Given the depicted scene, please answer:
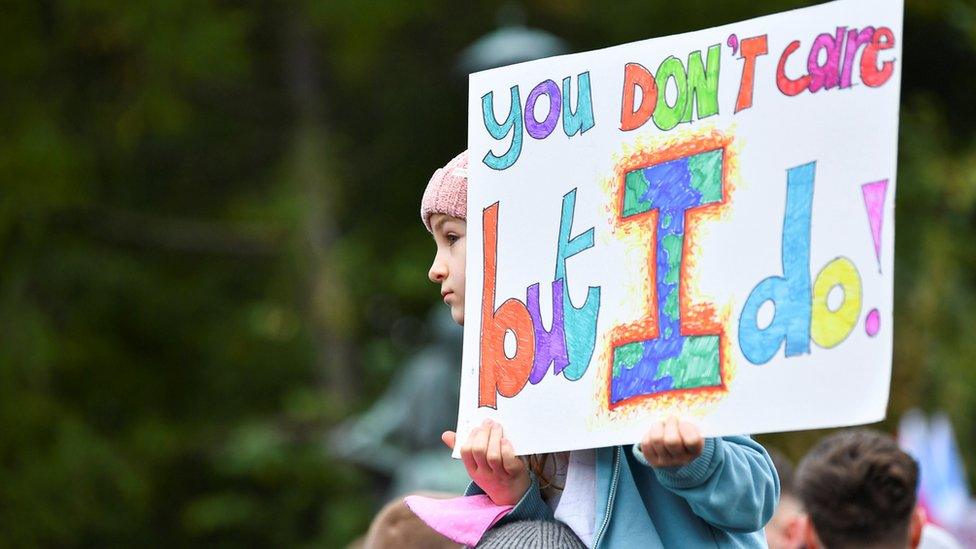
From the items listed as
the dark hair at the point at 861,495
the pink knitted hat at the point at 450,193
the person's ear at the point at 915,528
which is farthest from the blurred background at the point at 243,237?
the pink knitted hat at the point at 450,193

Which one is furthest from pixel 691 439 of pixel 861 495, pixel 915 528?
pixel 915 528

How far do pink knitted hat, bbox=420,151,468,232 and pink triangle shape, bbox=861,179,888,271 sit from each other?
26.7 inches

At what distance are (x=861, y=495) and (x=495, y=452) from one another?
3.35 ft

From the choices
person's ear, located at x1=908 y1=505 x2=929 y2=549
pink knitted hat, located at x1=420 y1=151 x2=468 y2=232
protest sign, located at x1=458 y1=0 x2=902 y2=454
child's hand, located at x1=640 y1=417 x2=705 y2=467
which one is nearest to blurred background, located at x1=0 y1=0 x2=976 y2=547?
person's ear, located at x1=908 y1=505 x2=929 y2=549

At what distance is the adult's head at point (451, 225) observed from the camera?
2.68m

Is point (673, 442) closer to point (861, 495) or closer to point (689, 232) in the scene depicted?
point (689, 232)

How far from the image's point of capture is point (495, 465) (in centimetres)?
249

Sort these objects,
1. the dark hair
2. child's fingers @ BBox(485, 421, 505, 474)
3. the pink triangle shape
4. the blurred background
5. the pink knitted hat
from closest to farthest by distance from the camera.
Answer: the pink triangle shape, child's fingers @ BBox(485, 421, 505, 474), the pink knitted hat, the dark hair, the blurred background

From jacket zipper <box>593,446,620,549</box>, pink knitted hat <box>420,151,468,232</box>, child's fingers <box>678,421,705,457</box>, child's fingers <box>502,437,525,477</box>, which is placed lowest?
jacket zipper <box>593,446,620,549</box>

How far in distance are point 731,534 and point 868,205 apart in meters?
0.53

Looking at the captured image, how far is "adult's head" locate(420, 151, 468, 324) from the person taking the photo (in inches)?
105

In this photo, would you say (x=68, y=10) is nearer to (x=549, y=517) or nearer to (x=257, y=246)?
(x=257, y=246)

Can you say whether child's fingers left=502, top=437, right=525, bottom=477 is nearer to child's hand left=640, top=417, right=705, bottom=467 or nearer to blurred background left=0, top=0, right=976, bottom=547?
child's hand left=640, top=417, right=705, bottom=467

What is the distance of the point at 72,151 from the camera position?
378 inches
